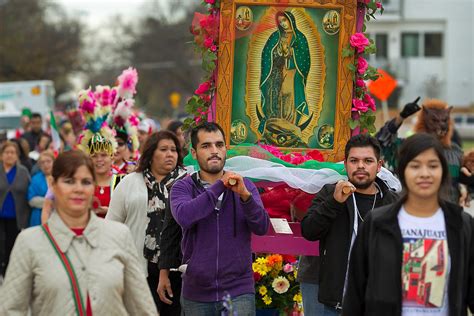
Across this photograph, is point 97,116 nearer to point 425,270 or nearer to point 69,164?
point 69,164

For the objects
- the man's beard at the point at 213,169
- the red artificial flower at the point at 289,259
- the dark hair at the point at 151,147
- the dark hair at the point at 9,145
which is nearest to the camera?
the man's beard at the point at 213,169

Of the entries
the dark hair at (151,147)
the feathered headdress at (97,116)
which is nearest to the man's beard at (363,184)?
the dark hair at (151,147)

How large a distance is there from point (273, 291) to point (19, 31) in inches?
1707

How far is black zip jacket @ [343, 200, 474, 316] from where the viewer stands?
5082mm

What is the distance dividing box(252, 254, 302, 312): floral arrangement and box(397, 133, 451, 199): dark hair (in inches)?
143

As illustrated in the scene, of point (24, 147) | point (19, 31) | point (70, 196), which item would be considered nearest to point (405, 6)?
point (19, 31)

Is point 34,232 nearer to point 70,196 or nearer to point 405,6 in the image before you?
point 70,196

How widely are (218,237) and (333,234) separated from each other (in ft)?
2.29

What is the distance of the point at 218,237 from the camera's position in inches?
253

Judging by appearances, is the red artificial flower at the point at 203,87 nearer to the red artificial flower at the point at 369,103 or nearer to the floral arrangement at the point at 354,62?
the floral arrangement at the point at 354,62

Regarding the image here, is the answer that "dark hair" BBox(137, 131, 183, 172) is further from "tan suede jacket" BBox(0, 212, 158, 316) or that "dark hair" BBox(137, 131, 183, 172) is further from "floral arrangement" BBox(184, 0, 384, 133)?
"tan suede jacket" BBox(0, 212, 158, 316)

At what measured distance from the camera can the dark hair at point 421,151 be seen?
5.16 m

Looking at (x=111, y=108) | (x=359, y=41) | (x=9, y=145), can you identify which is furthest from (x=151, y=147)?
(x=9, y=145)

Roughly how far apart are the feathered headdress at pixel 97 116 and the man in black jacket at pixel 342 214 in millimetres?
3478
